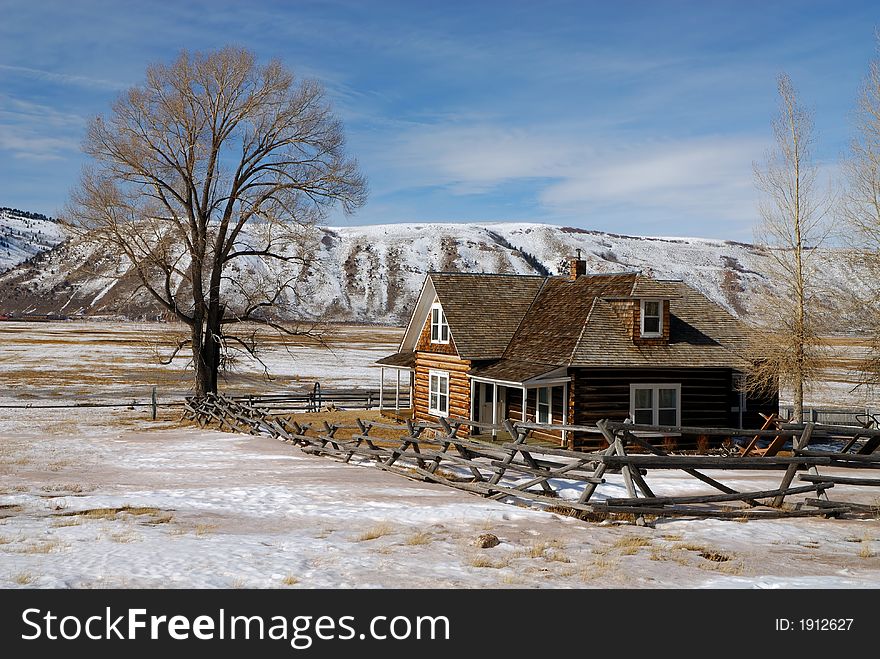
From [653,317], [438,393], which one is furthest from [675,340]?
[438,393]

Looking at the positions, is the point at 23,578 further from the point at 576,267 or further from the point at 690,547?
the point at 576,267

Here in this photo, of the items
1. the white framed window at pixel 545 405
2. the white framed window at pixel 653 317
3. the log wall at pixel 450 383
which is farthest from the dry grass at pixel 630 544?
the log wall at pixel 450 383

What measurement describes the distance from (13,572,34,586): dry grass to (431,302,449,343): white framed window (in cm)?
2529

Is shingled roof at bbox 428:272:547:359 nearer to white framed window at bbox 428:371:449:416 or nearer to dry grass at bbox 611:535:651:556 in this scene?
white framed window at bbox 428:371:449:416

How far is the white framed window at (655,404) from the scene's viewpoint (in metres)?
28.9

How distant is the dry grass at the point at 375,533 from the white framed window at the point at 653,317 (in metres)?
19.8

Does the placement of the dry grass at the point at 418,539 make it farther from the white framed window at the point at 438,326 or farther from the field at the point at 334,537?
the white framed window at the point at 438,326

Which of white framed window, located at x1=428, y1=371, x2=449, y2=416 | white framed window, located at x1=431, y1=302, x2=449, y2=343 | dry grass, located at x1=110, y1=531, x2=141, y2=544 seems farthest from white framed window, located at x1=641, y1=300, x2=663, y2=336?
dry grass, located at x1=110, y1=531, x2=141, y2=544

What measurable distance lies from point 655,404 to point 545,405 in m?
4.31
